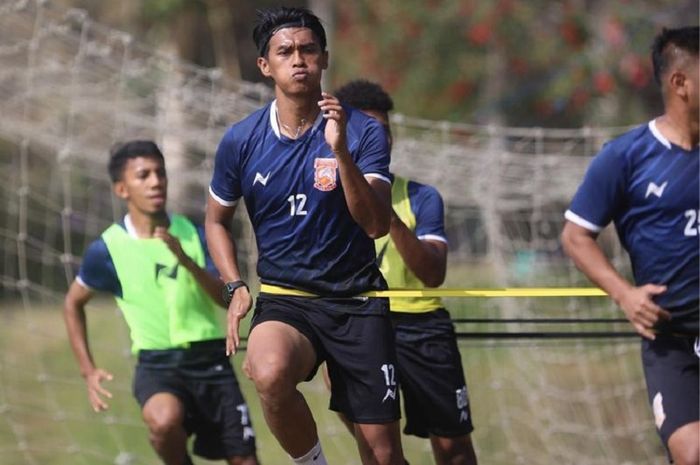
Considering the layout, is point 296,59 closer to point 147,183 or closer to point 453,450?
point 147,183

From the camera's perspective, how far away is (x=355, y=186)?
18.7ft

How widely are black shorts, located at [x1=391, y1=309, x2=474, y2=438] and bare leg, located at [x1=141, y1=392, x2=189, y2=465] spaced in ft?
3.93

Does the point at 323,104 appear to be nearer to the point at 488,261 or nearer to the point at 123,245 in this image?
the point at 123,245

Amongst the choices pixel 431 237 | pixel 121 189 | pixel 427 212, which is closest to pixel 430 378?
pixel 431 237

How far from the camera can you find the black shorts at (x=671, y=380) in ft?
19.0

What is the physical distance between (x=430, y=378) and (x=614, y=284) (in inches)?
72.6

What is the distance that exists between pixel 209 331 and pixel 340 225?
204 centimetres

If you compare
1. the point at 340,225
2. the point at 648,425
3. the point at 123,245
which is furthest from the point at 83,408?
the point at 340,225

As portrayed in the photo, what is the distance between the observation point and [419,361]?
24.5 ft

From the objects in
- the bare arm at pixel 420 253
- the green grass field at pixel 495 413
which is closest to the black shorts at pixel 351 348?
the bare arm at pixel 420 253

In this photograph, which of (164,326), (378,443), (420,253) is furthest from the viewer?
(164,326)

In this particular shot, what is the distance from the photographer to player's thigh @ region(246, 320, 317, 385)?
566cm

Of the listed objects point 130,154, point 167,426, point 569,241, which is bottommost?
point 167,426

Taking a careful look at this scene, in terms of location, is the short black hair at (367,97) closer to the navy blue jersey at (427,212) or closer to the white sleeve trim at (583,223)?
the navy blue jersey at (427,212)
